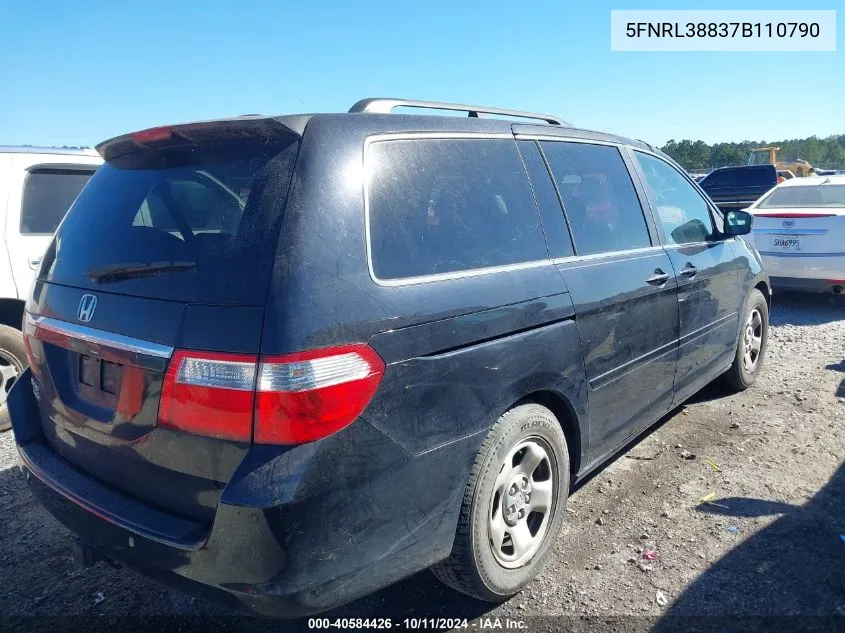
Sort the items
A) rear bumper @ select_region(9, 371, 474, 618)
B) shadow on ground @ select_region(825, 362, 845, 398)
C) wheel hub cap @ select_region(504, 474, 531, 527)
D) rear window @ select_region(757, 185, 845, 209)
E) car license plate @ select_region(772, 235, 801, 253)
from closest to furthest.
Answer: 1. rear bumper @ select_region(9, 371, 474, 618)
2. wheel hub cap @ select_region(504, 474, 531, 527)
3. shadow on ground @ select_region(825, 362, 845, 398)
4. car license plate @ select_region(772, 235, 801, 253)
5. rear window @ select_region(757, 185, 845, 209)

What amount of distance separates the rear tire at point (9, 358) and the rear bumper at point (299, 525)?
2.66 meters

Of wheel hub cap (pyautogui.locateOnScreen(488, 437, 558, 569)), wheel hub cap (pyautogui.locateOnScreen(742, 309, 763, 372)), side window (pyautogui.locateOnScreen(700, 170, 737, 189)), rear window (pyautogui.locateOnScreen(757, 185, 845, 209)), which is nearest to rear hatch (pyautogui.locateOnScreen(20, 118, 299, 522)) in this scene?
wheel hub cap (pyautogui.locateOnScreen(488, 437, 558, 569))

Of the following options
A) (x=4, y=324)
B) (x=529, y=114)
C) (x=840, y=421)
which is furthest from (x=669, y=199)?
(x=4, y=324)

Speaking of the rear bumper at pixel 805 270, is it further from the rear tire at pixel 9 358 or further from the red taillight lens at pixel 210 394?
the rear tire at pixel 9 358

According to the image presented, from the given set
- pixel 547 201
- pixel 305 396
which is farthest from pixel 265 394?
pixel 547 201

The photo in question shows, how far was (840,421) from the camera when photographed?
4.34 m

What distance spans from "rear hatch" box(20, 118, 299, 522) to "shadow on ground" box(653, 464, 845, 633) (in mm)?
1896

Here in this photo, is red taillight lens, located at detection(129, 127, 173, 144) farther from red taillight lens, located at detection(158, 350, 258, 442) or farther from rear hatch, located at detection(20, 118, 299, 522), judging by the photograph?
red taillight lens, located at detection(158, 350, 258, 442)

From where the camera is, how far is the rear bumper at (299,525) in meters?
1.76

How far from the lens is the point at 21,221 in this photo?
448cm

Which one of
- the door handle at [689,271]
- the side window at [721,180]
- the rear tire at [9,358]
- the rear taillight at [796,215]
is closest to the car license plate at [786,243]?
the rear taillight at [796,215]

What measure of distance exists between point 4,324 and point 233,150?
341cm

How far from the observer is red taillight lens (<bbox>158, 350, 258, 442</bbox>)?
177 centimetres

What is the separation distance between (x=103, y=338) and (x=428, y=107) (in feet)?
5.15
